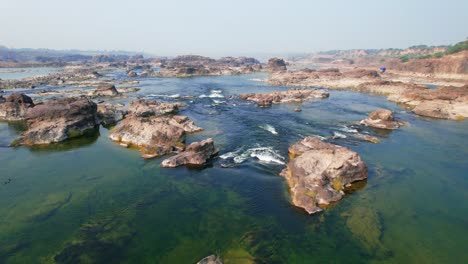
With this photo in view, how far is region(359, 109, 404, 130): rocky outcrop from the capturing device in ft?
147

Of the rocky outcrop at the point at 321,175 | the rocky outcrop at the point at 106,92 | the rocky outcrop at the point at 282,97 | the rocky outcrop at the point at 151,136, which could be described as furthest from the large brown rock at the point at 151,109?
the rocky outcrop at the point at 321,175

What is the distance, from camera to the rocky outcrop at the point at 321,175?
23328 mm

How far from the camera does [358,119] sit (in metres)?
51.1

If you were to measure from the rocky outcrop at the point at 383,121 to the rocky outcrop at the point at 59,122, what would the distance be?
44.5 m

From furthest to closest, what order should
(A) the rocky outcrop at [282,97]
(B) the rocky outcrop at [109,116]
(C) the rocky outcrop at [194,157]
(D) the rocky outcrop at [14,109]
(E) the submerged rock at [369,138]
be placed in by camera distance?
(A) the rocky outcrop at [282,97] → (D) the rocky outcrop at [14,109] → (B) the rocky outcrop at [109,116] → (E) the submerged rock at [369,138] → (C) the rocky outcrop at [194,157]

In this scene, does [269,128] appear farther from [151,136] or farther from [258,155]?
[151,136]

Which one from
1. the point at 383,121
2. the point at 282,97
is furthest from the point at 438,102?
the point at 282,97

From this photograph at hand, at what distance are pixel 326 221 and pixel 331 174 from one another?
628 centimetres

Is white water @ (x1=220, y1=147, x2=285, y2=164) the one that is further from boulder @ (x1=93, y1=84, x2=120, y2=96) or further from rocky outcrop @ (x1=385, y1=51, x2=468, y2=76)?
rocky outcrop @ (x1=385, y1=51, x2=468, y2=76)

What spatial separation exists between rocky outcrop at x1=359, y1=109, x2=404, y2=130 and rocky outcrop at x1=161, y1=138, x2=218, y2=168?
28.6 m

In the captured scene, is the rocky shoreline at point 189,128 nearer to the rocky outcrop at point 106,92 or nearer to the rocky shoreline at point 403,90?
the rocky outcrop at point 106,92

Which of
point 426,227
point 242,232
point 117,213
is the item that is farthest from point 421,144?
point 117,213

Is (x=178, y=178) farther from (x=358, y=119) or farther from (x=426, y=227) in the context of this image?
(x=358, y=119)

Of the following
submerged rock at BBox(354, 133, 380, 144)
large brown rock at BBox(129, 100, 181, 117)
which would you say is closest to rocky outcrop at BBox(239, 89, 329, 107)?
large brown rock at BBox(129, 100, 181, 117)
